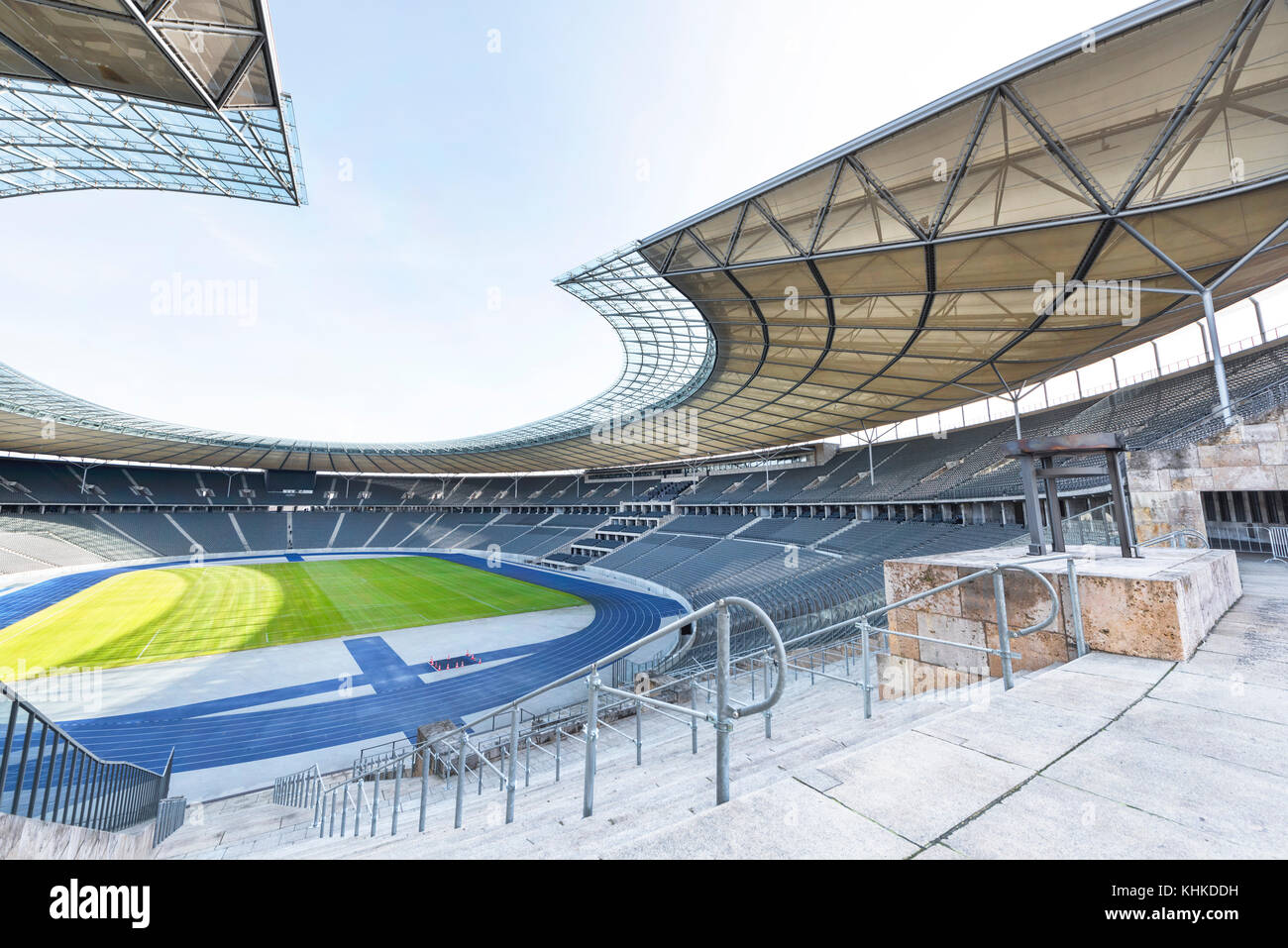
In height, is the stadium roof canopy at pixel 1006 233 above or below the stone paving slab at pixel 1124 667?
above

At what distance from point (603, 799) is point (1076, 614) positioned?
549cm

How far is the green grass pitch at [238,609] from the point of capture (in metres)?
25.4

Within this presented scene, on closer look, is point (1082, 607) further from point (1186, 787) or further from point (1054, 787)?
point (1054, 787)

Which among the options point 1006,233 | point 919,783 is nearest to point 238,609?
point 919,783

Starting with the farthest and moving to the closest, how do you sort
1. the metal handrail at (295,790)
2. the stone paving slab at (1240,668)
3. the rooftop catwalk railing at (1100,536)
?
the metal handrail at (295,790) < the rooftop catwalk railing at (1100,536) < the stone paving slab at (1240,668)

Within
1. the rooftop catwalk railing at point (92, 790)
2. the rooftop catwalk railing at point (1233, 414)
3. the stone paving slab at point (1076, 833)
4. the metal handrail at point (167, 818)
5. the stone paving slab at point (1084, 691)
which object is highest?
the rooftop catwalk railing at point (1233, 414)

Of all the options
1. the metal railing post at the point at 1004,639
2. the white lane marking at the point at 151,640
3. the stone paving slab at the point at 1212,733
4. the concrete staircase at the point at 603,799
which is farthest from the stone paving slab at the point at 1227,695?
the white lane marking at the point at 151,640

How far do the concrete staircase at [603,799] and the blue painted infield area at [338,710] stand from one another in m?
3.91

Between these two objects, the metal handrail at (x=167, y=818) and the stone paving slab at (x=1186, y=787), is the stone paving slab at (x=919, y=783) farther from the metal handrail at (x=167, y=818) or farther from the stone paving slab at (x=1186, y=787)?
the metal handrail at (x=167, y=818)

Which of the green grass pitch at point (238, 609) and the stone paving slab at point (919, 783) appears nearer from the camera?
the stone paving slab at point (919, 783)

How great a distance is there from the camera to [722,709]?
3316 mm

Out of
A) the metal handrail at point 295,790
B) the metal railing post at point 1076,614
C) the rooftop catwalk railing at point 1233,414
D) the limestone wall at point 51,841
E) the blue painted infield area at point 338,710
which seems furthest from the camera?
the blue painted infield area at point 338,710

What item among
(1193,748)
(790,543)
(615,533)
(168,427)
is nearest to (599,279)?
(1193,748)
